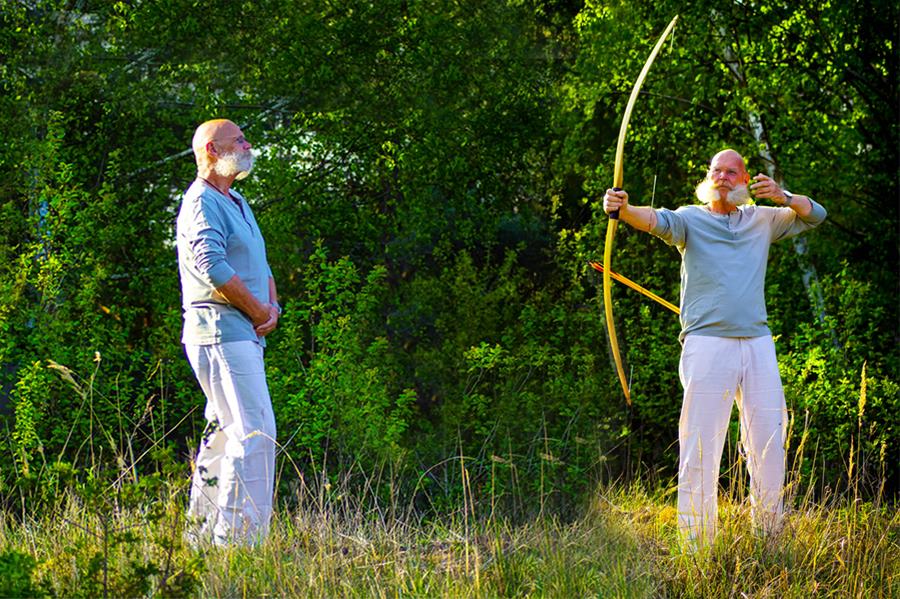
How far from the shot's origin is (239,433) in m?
4.32

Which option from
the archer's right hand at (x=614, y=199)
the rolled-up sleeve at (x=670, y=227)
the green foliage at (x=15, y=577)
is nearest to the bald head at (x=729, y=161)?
the rolled-up sleeve at (x=670, y=227)

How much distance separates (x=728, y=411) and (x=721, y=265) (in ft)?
1.79

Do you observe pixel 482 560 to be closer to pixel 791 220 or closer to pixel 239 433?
pixel 239 433

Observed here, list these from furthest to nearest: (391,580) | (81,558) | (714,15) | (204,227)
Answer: (714,15) → (204,227) → (391,580) → (81,558)

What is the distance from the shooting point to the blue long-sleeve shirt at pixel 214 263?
4.25m

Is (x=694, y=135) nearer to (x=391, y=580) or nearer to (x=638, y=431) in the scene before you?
(x=638, y=431)

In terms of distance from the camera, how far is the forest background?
8.12 m

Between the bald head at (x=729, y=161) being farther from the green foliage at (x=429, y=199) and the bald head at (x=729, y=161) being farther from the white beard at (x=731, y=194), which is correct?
the green foliage at (x=429, y=199)

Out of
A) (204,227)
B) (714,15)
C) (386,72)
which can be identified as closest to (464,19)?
(386,72)

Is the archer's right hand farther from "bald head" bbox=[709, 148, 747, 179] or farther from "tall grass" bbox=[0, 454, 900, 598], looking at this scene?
"tall grass" bbox=[0, 454, 900, 598]

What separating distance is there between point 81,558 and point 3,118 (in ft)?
19.6

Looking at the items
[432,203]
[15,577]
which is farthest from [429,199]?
[15,577]

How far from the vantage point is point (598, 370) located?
9984mm

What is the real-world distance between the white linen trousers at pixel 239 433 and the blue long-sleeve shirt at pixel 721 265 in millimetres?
1572
